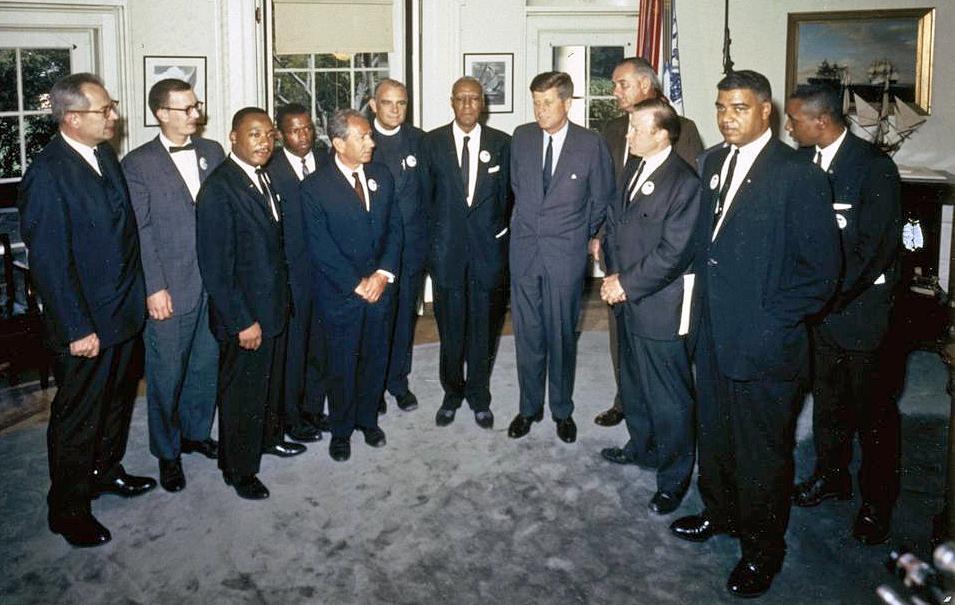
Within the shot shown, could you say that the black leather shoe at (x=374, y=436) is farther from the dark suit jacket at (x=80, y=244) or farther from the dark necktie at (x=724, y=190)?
the dark necktie at (x=724, y=190)

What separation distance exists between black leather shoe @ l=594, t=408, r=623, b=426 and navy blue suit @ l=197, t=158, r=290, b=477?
169 cm

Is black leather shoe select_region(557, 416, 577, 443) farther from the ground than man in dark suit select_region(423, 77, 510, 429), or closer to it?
closer to it

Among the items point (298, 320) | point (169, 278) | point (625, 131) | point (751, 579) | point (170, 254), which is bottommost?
point (751, 579)

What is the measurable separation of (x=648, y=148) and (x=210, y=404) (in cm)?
228

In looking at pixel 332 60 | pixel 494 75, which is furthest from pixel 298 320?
pixel 494 75

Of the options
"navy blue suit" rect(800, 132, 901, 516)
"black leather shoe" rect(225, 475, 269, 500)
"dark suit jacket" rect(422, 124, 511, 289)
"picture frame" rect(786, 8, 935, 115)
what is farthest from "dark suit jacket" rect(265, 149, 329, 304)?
"picture frame" rect(786, 8, 935, 115)

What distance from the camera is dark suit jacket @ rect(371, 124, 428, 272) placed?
173 inches

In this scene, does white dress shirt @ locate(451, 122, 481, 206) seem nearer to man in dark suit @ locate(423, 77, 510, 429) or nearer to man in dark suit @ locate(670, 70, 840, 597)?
man in dark suit @ locate(423, 77, 510, 429)

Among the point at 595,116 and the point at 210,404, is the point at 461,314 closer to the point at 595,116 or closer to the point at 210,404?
the point at 210,404

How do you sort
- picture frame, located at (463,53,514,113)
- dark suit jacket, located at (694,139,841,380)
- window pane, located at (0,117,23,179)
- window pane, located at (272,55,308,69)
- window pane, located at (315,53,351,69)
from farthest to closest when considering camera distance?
picture frame, located at (463,53,514,113), window pane, located at (315,53,351,69), window pane, located at (272,55,308,69), window pane, located at (0,117,23,179), dark suit jacket, located at (694,139,841,380)

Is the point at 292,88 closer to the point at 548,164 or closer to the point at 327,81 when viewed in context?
the point at 327,81

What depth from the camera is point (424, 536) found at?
3.23 m

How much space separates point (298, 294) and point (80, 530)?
137cm

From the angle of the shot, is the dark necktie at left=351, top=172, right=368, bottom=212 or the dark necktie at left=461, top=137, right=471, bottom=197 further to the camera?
the dark necktie at left=461, top=137, right=471, bottom=197
